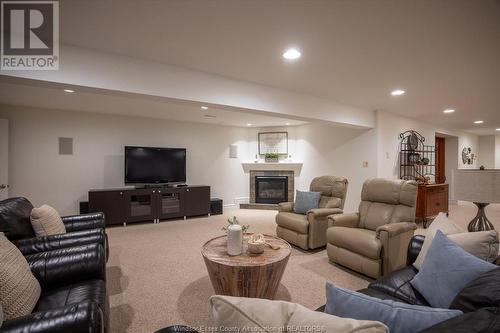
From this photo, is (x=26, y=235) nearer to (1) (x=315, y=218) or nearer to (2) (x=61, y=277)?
(2) (x=61, y=277)

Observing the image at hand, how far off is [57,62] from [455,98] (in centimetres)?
555

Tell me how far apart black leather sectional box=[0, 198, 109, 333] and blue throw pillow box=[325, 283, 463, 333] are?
993mm

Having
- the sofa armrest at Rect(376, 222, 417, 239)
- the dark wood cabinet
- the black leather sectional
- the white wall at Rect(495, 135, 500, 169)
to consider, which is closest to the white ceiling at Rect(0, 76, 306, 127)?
the black leather sectional

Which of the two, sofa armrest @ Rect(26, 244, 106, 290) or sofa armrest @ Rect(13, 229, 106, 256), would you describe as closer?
sofa armrest @ Rect(26, 244, 106, 290)

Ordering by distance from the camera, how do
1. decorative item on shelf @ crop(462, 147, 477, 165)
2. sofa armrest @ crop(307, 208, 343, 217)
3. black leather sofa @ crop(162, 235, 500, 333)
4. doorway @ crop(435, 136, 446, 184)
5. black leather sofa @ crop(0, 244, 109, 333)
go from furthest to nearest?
1. decorative item on shelf @ crop(462, 147, 477, 165)
2. doorway @ crop(435, 136, 446, 184)
3. sofa armrest @ crop(307, 208, 343, 217)
4. black leather sofa @ crop(0, 244, 109, 333)
5. black leather sofa @ crop(162, 235, 500, 333)

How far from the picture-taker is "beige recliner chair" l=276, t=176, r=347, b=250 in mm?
3443

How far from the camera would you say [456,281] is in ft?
4.16

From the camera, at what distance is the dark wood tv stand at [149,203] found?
15.8ft

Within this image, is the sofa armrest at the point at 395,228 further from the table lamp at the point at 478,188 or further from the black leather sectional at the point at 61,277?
the black leather sectional at the point at 61,277

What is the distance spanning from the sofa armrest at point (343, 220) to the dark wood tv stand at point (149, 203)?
338 cm

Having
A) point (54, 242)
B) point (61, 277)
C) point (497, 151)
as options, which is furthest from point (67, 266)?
point (497, 151)

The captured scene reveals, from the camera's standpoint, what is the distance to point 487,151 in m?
8.90

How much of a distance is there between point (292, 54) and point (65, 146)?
480 cm

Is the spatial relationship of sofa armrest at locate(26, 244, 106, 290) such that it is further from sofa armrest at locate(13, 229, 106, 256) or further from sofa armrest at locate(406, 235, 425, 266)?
sofa armrest at locate(406, 235, 425, 266)
